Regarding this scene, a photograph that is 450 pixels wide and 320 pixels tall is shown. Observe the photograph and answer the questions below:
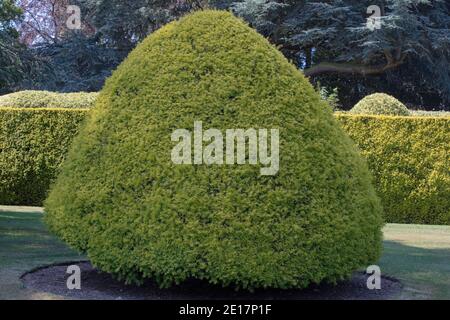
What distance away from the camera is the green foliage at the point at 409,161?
13.9 m

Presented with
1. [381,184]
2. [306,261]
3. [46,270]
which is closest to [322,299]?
[306,261]

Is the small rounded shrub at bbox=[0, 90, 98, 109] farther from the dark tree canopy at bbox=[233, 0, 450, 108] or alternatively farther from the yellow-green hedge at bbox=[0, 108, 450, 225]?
the dark tree canopy at bbox=[233, 0, 450, 108]

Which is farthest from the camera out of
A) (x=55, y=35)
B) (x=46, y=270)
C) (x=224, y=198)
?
(x=55, y=35)

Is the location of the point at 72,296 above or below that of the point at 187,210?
below

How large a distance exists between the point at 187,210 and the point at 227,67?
145 cm

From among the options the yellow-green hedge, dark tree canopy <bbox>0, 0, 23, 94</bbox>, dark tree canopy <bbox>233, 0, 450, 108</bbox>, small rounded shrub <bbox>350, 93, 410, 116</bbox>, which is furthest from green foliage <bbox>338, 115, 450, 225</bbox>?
dark tree canopy <bbox>233, 0, 450, 108</bbox>

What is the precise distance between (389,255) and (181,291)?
4.05 m

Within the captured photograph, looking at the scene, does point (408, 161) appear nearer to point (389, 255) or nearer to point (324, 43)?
point (389, 255)

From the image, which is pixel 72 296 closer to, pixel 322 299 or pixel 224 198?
pixel 224 198

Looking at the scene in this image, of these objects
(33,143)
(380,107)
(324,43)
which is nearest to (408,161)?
(380,107)

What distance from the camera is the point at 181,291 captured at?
6.24m

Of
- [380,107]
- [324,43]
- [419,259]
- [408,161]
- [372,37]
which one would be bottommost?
[419,259]

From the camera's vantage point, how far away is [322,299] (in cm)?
608

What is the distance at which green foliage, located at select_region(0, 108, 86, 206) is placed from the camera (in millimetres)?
14961
